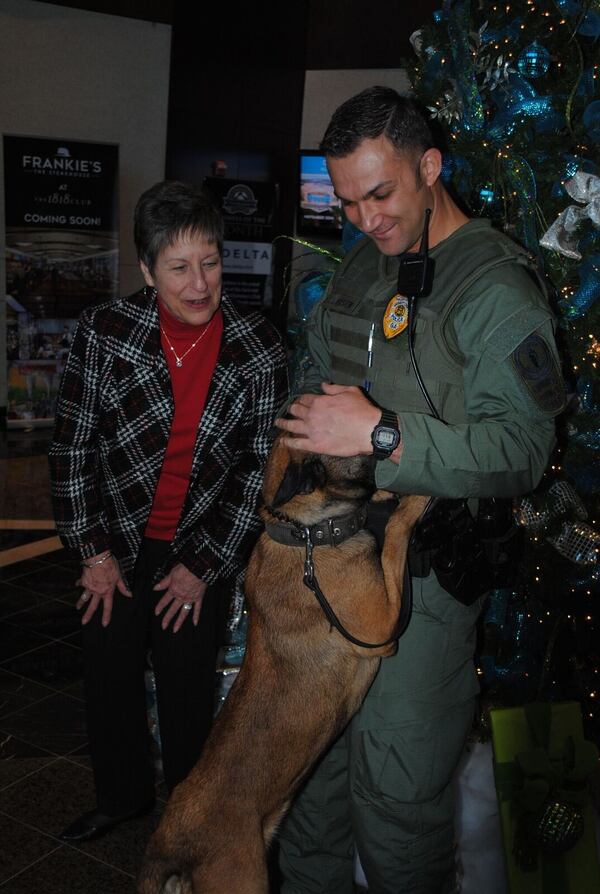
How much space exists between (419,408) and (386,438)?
24 cm

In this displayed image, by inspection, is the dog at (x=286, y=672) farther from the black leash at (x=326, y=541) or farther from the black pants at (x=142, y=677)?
the black pants at (x=142, y=677)

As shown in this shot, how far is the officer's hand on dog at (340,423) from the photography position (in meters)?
1.73

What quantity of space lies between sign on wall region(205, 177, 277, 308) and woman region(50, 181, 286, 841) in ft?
21.6

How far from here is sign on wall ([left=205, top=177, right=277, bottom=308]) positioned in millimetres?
9008

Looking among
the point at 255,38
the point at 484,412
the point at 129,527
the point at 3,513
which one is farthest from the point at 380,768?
the point at 255,38

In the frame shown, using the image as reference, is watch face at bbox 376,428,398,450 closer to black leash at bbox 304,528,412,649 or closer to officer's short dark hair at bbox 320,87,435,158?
black leash at bbox 304,528,412,649

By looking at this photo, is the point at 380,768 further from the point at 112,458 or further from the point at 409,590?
the point at 112,458

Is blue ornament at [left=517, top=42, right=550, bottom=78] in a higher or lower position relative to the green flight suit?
higher

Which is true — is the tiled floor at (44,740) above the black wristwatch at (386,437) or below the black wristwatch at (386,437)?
below

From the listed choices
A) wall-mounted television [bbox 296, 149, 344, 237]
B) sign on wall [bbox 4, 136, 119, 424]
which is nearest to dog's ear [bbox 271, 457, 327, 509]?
sign on wall [bbox 4, 136, 119, 424]

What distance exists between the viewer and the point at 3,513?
6.35 meters

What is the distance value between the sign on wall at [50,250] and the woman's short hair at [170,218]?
6860mm

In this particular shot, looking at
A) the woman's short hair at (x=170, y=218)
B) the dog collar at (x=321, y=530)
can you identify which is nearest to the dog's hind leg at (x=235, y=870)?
the dog collar at (x=321, y=530)

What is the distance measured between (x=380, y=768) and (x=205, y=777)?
41 centimetres
